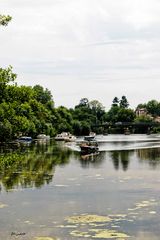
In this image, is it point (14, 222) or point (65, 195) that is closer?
point (14, 222)

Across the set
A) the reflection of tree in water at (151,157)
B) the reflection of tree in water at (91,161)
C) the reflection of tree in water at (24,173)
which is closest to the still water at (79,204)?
the reflection of tree in water at (24,173)

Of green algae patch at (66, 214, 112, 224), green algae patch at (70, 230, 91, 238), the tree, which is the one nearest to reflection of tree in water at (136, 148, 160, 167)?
green algae patch at (66, 214, 112, 224)

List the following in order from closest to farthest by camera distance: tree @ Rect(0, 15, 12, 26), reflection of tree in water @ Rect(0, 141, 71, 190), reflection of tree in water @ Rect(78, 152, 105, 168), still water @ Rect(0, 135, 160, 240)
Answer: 1. tree @ Rect(0, 15, 12, 26)
2. still water @ Rect(0, 135, 160, 240)
3. reflection of tree in water @ Rect(0, 141, 71, 190)
4. reflection of tree in water @ Rect(78, 152, 105, 168)

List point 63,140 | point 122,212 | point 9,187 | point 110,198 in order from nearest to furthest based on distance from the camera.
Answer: point 122,212, point 110,198, point 9,187, point 63,140

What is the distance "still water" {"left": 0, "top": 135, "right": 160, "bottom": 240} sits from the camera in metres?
21.8

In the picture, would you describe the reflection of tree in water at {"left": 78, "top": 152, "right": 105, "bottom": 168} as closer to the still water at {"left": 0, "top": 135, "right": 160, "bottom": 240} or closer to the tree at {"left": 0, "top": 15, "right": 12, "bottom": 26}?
the still water at {"left": 0, "top": 135, "right": 160, "bottom": 240}

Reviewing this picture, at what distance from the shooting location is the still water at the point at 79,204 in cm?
2177

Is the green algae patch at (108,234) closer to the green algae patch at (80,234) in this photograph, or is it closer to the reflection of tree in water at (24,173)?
the green algae patch at (80,234)

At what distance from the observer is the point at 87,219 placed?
24109mm

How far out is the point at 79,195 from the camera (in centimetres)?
3197

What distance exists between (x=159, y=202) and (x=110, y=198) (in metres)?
3.47

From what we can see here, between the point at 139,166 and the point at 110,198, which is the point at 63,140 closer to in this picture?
the point at 139,166

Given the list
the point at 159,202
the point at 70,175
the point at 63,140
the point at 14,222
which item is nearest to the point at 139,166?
the point at 70,175

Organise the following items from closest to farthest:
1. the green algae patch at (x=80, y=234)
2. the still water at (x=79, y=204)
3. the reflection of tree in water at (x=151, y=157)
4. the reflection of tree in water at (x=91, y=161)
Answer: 1. the green algae patch at (x=80, y=234)
2. the still water at (x=79, y=204)
3. the reflection of tree in water at (x=91, y=161)
4. the reflection of tree in water at (x=151, y=157)
